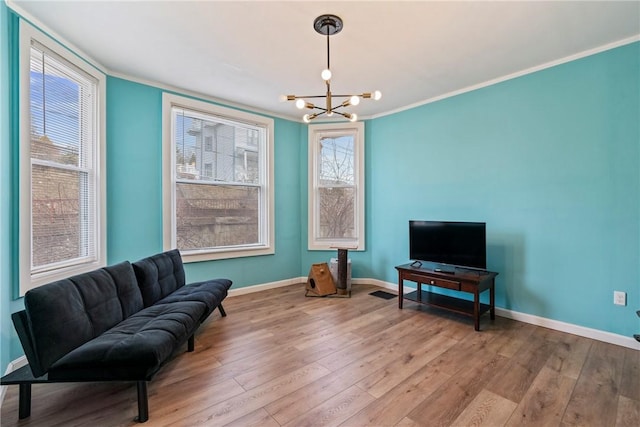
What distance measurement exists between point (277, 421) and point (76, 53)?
3533 millimetres

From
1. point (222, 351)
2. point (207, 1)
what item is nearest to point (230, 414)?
point (222, 351)

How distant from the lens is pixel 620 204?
2545 mm

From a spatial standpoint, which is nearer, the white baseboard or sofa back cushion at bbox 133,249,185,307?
the white baseboard

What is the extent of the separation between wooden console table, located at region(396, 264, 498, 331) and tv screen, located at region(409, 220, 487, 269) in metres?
0.14

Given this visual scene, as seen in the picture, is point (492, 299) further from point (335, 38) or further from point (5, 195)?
point (5, 195)

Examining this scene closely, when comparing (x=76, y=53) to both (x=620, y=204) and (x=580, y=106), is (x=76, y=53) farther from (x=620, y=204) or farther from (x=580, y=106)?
(x=620, y=204)

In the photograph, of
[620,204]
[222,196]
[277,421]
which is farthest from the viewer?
[222,196]

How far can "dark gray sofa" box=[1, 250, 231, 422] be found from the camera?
1.66 m

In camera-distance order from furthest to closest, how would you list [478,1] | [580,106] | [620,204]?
1. [580,106]
2. [620,204]
3. [478,1]

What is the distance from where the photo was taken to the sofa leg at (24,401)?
169 cm

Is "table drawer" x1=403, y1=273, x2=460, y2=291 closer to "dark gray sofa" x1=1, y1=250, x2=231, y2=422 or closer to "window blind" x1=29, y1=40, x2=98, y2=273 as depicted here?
"dark gray sofa" x1=1, y1=250, x2=231, y2=422

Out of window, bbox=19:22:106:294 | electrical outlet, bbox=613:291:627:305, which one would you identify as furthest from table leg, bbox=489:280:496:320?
window, bbox=19:22:106:294

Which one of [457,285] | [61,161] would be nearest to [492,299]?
[457,285]

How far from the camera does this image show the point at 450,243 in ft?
10.9
